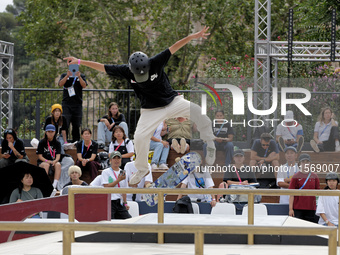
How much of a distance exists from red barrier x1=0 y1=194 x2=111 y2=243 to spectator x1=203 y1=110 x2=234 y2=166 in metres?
3.85

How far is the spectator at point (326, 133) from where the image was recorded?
1189cm

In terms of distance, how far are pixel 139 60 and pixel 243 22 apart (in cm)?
1929

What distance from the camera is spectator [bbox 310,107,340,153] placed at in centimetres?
1189

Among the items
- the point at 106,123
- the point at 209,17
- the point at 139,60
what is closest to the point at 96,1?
the point at 209,17

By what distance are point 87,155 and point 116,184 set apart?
2.01m

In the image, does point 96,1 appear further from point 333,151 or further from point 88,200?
point 88,200

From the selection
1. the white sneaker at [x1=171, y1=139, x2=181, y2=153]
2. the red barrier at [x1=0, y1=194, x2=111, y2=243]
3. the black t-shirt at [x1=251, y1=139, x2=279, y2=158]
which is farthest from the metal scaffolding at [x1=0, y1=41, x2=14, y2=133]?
the red barrier at [x1=0, y1=194, x2=111, y2=243]

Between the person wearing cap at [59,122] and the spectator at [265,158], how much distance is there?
394 cm

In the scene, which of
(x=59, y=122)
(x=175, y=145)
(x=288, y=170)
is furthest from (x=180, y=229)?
(x=59, y=122)

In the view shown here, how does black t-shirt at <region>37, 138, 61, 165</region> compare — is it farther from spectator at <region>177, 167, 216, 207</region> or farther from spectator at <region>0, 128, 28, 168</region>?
spectator at <region>177, 167, 216, 207</region>

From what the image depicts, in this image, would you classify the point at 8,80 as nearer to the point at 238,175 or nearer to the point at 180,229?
the point at 238,175

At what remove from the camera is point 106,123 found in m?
12.8

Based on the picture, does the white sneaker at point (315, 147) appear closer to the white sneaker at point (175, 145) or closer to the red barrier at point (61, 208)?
the white sneaker at point (175, 145)

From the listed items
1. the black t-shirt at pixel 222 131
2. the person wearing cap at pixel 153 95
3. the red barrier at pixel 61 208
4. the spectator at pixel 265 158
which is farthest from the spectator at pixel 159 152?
the person wearing cap at pixel 153 95
